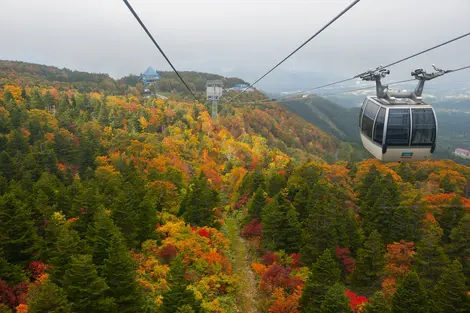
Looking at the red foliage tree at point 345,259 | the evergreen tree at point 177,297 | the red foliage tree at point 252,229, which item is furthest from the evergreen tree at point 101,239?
the red foliage tree at point 345,259

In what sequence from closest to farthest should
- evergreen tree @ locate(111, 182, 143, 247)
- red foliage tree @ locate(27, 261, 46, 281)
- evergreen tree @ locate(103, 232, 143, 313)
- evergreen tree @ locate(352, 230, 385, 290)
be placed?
evergreen tree @ locate(103, 232, 143, 313), red foliage tree @ locate(27, 261, 46, 281), evergreen tree @ locate(352, 230, 385, 290), evergreen tree @ locate(111, 182, 143, 247)

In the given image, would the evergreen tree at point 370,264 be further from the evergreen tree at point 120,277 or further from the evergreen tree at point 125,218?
the evergreen tree at point 125,218

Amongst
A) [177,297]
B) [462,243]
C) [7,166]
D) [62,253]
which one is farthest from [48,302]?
[462,243]

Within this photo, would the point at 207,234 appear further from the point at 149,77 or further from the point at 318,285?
the point at 149,77

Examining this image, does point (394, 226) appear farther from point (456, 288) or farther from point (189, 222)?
point (189, 222)

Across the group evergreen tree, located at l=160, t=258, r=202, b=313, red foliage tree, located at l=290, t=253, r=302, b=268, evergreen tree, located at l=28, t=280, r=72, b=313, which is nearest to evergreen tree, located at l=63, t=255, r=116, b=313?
evergreen tree, located at l=28, t=280, r=72, b=313

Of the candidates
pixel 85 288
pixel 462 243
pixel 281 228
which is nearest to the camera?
pixel 85 288

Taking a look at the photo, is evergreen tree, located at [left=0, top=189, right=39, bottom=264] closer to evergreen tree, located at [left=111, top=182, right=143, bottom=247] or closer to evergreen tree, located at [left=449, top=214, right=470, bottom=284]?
evergreen tree, located at [left=111, top=182, right=143, bottom=247]
